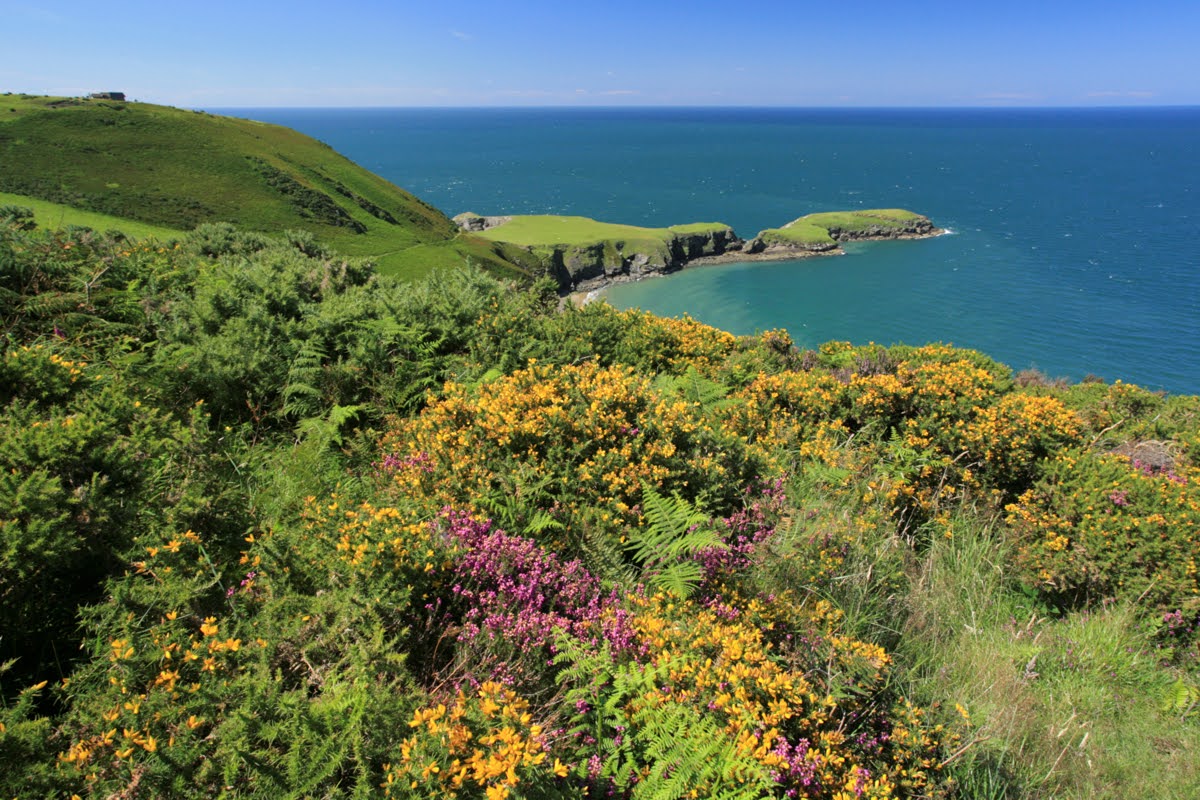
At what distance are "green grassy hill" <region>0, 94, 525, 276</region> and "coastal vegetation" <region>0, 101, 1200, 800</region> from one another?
6633 centimetres

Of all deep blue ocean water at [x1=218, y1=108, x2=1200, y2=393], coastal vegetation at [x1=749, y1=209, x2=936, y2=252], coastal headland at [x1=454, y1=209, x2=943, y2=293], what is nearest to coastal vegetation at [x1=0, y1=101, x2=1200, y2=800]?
deep blue ocean water at [x1=218, y1=108, x2=1200, y2=393]

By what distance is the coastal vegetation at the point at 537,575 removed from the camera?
2715 mm

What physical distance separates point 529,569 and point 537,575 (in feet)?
0.36

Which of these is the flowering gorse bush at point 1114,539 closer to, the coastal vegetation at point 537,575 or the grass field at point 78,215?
the coastal vegetation at point 537,575

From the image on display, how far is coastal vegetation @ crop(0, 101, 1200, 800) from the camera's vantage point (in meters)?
2.72

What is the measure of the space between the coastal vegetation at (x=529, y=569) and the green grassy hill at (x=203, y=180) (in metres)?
66.3

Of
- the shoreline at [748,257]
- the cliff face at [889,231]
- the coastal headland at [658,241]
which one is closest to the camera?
the coastal headland at [658,241]

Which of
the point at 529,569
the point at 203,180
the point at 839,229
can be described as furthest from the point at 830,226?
the point at 529,569

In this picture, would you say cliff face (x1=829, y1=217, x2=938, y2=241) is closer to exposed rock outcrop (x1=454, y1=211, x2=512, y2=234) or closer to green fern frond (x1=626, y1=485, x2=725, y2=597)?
exposed rock outcrop (x1=454, y1=211, x2=512, y2=234)

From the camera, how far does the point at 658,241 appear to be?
105 m

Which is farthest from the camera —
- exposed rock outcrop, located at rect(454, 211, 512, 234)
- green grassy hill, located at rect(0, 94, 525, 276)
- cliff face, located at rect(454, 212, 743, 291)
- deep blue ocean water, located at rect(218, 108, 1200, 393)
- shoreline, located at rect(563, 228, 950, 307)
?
exposed rock outcrop, located at rect(454, 211, 512, 234)

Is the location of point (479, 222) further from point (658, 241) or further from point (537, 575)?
point (537, 575)

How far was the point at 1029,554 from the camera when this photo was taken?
6.04 metres

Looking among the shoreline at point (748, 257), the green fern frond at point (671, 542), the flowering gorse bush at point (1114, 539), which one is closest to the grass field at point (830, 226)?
the shoreline at point (748, 257)
